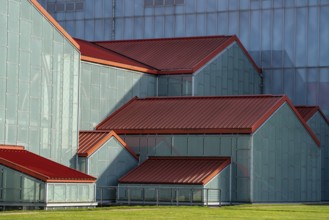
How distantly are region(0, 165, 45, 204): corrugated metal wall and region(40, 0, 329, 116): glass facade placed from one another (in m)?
45.3

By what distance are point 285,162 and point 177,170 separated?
35.9 ft

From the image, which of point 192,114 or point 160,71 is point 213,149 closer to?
point 192,114

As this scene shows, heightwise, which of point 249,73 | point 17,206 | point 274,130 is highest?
point 249,73

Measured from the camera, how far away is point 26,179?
7400cm

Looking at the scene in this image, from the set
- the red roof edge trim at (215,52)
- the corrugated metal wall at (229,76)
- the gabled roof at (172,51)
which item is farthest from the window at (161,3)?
the red roof edge trim at (215,52)

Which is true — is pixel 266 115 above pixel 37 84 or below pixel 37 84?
below

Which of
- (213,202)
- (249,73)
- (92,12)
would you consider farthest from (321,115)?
(92,12)

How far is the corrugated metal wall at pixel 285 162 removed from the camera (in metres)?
89.1

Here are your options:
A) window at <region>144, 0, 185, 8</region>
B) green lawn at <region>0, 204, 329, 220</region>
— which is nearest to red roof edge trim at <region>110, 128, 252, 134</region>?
green lawn at <region>0, 204, 329, 220</region>

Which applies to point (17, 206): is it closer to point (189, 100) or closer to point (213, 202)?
point (213, 202)

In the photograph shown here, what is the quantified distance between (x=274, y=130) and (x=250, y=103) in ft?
10.2

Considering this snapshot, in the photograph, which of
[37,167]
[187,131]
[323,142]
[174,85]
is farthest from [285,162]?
[37,167]

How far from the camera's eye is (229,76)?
108 meters

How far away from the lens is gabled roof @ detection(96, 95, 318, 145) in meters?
88.6
